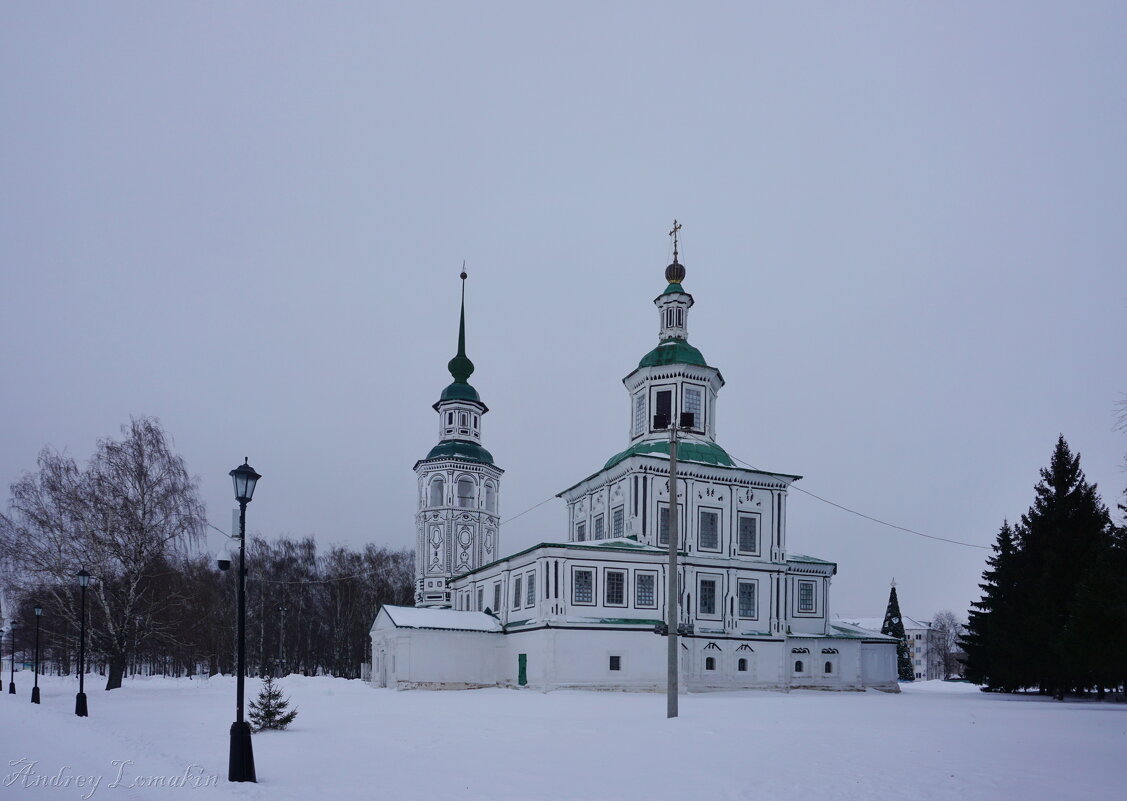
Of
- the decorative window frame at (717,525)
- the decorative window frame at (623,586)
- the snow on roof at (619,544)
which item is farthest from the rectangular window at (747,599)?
the decorative window frame at (623,586)

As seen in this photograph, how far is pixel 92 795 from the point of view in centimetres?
1074

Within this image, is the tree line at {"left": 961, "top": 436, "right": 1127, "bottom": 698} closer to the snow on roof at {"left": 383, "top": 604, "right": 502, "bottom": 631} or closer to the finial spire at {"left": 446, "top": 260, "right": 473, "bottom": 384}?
the snow on roof at {"left": 383, "top": 604, "right": 502, "bottom": 631}

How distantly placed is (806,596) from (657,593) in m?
11.9

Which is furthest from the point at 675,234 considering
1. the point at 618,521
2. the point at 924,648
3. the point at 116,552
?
the point at 924,648

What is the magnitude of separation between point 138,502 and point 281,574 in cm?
4139

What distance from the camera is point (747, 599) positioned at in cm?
4716

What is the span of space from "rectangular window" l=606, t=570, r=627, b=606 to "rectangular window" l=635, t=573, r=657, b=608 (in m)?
0.66

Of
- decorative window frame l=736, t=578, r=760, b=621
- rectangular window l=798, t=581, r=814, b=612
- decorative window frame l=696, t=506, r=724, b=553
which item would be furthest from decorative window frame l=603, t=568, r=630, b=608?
rectangular window l=798, t=581, r=814, b=612

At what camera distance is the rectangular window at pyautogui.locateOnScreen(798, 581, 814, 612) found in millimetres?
51094

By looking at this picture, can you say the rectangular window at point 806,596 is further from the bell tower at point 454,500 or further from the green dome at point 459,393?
the green dome at point 459,393

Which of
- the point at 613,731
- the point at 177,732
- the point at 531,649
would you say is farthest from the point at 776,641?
the point at 177,732

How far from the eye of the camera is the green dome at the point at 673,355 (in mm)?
50219

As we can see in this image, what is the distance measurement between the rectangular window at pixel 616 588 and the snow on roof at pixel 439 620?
6770 mm

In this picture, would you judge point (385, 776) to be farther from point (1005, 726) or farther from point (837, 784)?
point (1005, 726)
